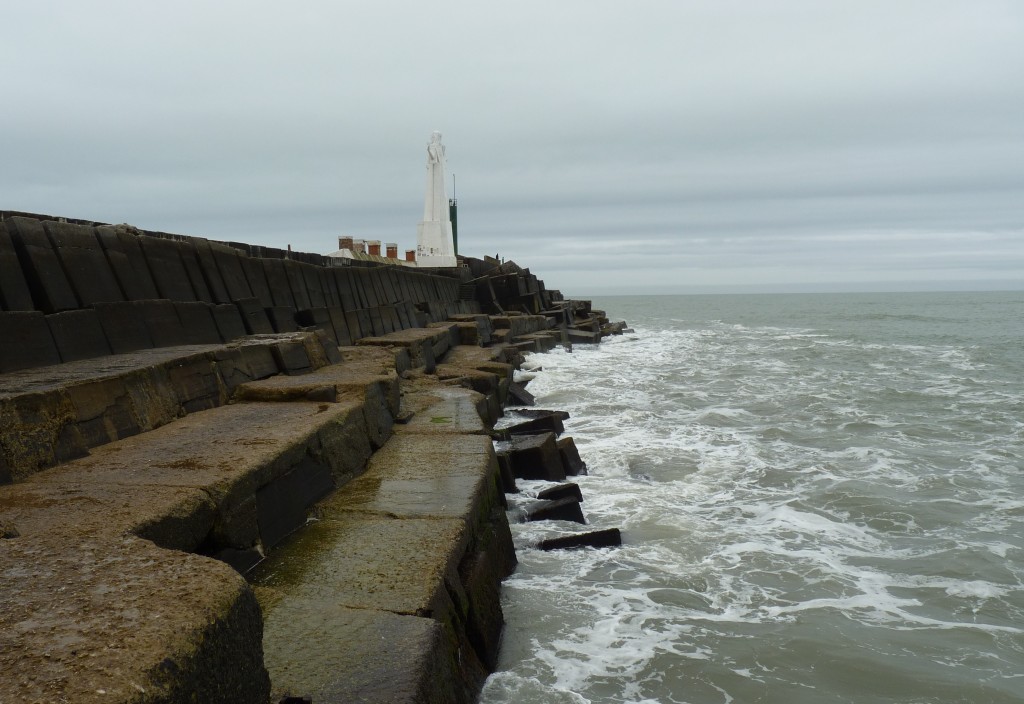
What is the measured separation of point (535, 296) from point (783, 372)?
465 inches

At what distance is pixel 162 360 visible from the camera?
5113mm

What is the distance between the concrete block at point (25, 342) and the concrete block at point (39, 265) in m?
0.21

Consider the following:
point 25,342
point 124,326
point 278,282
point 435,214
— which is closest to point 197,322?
point 124,326

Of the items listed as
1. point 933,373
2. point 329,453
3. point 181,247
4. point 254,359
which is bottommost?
point 933,373

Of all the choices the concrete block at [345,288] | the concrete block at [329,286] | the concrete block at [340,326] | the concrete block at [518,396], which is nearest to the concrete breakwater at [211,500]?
the concrete block at [340,326]

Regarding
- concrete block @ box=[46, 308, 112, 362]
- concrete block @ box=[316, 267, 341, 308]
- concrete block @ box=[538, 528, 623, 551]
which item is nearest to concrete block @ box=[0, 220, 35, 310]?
concrete block @ box=[46, 308, 112, 362]

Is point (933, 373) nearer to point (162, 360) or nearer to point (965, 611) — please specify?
point (965, 611)

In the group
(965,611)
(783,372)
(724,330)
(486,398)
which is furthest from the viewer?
(724,330)

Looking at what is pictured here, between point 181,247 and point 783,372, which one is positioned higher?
point 181,247

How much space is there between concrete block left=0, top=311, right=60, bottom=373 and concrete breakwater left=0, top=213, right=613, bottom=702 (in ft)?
0.05

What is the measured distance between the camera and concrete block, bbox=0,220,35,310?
4828 mm

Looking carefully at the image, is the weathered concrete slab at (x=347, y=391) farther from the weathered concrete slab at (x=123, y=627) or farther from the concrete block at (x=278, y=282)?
the weathered concrete slab at (x=123, y=627)

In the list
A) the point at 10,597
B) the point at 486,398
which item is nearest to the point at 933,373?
the point at 486,398

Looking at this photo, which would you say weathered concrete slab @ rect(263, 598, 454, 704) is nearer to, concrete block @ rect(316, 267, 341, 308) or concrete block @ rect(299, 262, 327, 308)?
concrete block @ rect(299, 262, 327, 308)
